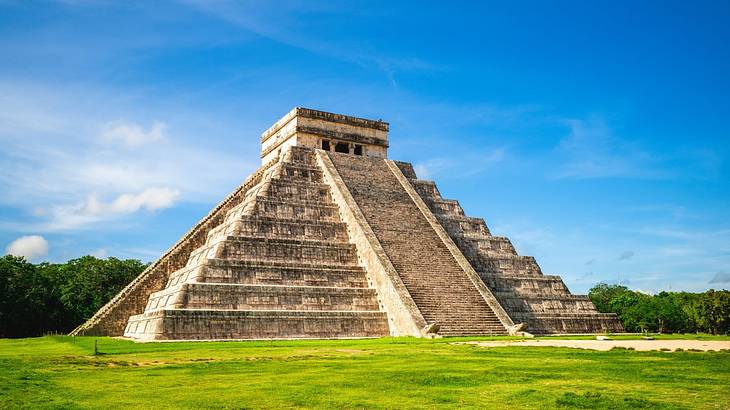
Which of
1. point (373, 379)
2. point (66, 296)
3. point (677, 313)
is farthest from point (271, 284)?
point (677, 313)

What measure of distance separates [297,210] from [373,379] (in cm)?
1875

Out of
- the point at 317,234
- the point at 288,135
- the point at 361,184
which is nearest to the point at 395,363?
the point at 317,234

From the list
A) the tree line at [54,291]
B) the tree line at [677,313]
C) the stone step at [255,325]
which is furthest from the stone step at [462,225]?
the tree line at [54,291]

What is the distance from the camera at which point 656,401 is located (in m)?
7.87

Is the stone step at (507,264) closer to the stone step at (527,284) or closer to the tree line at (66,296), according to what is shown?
the stone step at (527,284)

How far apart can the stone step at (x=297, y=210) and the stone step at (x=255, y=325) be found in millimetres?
6181

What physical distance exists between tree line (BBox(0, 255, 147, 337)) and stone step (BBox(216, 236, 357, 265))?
17.3 m

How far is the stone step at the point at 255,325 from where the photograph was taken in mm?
20844

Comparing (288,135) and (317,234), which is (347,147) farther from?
(317,234)

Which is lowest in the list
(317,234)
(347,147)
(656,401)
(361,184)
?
(656,401)

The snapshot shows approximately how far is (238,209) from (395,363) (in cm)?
1799

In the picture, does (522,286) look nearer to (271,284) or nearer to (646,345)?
(271,284)

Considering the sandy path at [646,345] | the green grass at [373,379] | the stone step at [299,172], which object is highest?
the stone step at [299,172]

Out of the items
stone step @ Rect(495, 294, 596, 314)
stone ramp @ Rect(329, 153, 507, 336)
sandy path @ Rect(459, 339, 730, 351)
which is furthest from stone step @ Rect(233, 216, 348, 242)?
sandy path @ Rect(459, 339, 730, 351)
